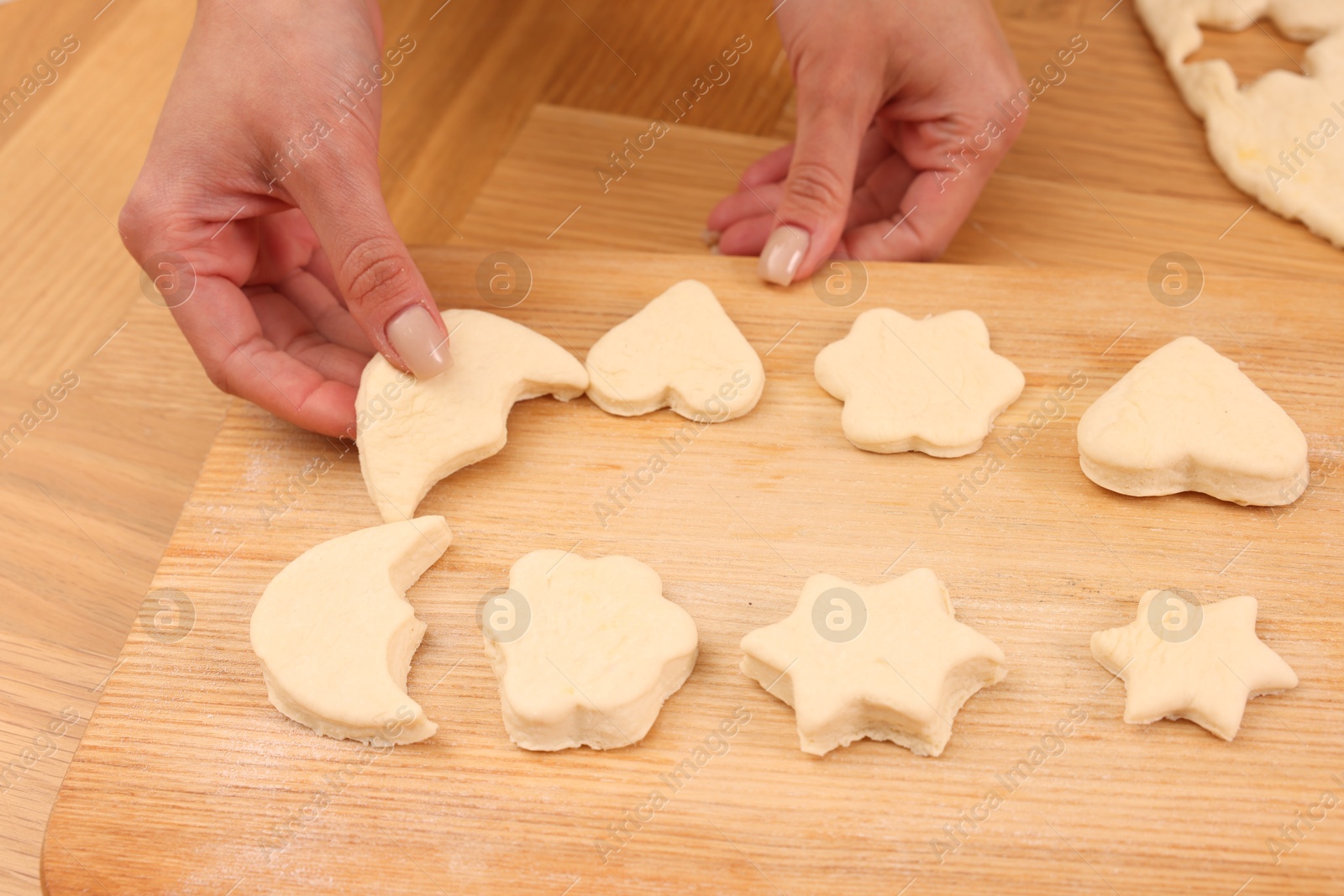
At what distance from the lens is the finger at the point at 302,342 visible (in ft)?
5.93

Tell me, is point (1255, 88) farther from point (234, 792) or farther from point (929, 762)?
point (234, 792)

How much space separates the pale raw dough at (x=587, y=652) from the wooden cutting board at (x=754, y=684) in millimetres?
45

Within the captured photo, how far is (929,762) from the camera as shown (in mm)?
1368

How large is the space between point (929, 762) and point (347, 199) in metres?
1.18

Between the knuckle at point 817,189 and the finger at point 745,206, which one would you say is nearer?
the knuckle at point 817,189

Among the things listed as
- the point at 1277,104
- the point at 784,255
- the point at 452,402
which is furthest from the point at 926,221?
the point at 452,402

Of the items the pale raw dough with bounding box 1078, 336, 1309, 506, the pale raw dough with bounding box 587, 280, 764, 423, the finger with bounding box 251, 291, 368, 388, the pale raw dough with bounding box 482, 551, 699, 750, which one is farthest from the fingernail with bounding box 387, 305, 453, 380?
the pale raw dough with bounding box 1078, 336, 1309, 506

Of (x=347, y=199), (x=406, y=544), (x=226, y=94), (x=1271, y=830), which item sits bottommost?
(x=1271, y=830)

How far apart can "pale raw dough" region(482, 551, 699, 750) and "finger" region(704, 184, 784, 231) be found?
0.92 metres

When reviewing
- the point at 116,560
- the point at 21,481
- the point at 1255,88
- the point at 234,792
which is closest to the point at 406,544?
the point at 234,792

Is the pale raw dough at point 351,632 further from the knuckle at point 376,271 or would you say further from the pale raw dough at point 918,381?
the pale raw dough at point 918,381

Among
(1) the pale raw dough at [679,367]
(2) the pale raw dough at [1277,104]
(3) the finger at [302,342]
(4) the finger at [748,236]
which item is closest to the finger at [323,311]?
(3) the finger at [302,342]

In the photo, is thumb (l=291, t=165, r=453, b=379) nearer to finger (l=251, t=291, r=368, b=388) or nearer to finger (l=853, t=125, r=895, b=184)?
finger (l=251, t=291, r=368, b=388)

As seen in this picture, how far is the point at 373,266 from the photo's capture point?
5.25 feet
